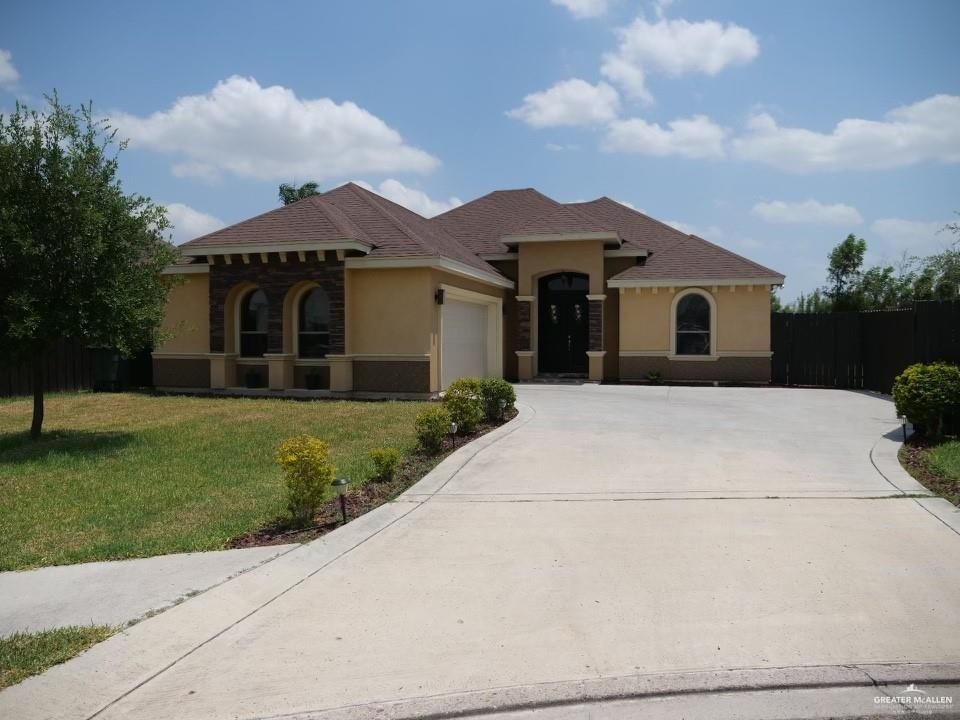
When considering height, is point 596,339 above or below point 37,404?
above

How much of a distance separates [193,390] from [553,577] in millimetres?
15729

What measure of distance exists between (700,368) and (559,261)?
5.19m

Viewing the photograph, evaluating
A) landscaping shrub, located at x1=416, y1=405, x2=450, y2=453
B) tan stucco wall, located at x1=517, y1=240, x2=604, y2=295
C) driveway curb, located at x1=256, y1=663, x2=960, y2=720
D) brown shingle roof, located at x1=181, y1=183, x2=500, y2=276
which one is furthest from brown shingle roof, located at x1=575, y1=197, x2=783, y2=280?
driveway curb, located at x1=256, y1=663, x2=960, y2=720

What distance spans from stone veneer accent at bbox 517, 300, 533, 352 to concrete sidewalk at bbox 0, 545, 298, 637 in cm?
1631

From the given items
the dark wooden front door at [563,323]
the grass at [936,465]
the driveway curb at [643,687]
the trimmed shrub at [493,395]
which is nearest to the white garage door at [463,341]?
the dark wooden front door at [563,323]

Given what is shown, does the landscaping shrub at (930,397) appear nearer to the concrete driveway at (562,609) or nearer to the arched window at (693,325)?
the concrete driveway at (562,609)

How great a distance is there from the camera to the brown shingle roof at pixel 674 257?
67.8ft

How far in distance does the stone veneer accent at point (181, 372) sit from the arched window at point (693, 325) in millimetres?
13274

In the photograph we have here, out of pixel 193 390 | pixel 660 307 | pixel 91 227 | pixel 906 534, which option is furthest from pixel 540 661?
pixel 660 307

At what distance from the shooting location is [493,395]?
12.4 m

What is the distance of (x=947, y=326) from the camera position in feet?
39.6

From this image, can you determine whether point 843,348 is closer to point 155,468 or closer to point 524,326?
point 524,326

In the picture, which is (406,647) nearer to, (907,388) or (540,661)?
(540,661)

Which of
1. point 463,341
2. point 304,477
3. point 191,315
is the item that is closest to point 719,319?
point 463,341
